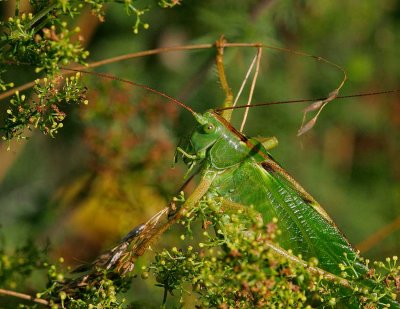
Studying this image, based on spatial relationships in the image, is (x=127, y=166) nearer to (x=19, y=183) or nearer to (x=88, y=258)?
(x=88, y=258)

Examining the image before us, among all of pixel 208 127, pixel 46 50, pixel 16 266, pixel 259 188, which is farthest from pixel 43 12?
pixel 259 188

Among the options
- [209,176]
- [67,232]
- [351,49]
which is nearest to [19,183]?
[67,232]

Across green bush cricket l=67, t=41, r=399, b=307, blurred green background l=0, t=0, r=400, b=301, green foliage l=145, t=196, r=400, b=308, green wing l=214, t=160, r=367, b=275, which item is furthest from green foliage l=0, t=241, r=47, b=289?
blurred green background l=0, t=0, r=400, b=301

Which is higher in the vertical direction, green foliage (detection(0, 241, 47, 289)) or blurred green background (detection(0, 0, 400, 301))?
blurred green background (detection(0, 0, 400, 301))

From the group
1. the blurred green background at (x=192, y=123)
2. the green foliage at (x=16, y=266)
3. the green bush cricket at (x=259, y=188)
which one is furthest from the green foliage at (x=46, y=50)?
the blurred green background at (x=192, y=123)

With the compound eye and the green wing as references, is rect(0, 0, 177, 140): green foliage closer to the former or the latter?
the compound eye

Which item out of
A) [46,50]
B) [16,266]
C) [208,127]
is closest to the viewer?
[46,50]

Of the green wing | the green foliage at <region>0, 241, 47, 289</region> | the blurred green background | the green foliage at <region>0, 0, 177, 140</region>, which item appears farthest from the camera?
the blurred green background

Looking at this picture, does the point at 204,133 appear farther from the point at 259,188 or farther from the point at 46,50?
the point at 46,50

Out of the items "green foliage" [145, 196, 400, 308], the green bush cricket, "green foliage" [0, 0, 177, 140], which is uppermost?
"green foliage" [0, 0, 177, 140]
